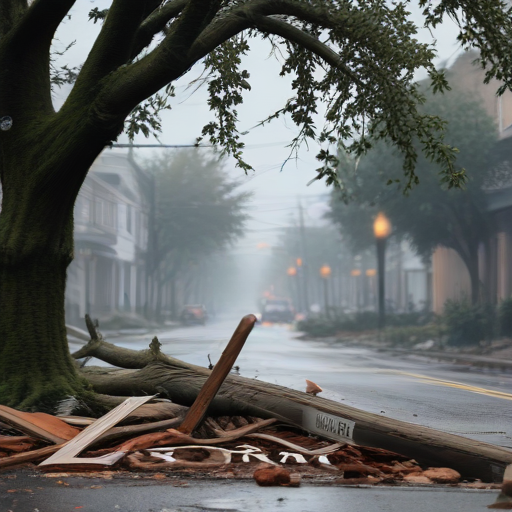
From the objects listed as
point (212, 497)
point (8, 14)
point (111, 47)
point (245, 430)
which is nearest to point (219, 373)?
point (245, 430)

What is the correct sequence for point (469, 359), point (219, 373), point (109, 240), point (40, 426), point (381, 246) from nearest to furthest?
point (40, 426)
point (219, 373)
point (469, 359)
point (381, 246)
point (109, 240)

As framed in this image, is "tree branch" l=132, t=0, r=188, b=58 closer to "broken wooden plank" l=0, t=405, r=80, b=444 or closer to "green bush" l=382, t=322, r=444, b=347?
"broken wooden plank" l=0, t=405, r=80, b=444

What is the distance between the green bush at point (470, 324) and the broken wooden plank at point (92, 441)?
2580 centimetres

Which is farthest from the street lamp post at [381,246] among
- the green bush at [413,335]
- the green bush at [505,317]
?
the green bush at [505,317]

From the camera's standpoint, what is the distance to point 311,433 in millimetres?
7418

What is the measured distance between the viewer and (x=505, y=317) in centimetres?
3014

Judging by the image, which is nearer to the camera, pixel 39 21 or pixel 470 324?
pixel 39 21

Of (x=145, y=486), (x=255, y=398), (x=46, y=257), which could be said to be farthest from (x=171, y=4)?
(x=145, y=486)

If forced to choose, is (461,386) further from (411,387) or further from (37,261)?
(37,261)

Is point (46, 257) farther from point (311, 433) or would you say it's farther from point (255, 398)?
point (311, 433)

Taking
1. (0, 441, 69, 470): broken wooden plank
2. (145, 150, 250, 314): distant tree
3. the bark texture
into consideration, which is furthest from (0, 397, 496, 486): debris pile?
(145, 150, 250, 314): distant tree

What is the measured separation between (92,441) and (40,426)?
67 centimetres

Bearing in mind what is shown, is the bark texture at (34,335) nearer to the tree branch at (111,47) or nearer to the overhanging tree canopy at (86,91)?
the overhanging tree canopy at (86,91)

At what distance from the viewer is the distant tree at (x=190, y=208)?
61344mm
